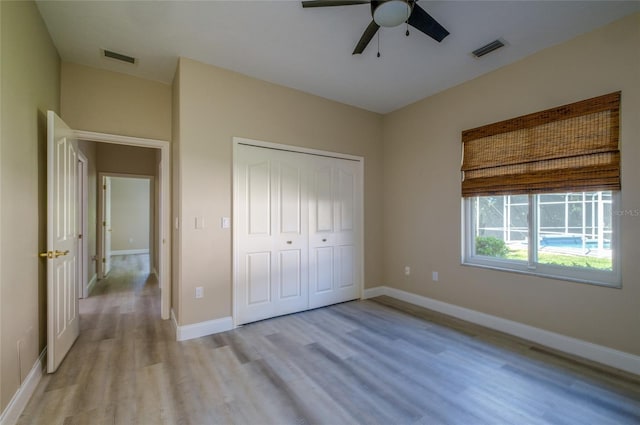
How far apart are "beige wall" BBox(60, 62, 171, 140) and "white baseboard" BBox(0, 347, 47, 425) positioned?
2.24 metres

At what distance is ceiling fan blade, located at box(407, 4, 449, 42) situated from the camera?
193cm

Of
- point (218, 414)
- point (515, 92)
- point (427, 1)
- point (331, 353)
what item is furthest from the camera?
point (515, 92)

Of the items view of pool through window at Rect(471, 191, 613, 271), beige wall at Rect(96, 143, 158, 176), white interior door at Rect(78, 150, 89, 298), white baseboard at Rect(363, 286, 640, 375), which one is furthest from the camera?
beige wall at Rect(96, 143, 158, 176)

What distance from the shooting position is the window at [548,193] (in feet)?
8.07

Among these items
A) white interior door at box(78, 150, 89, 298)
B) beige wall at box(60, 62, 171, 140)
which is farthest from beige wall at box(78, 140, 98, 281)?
beige wall at box(60, 62, 171, 140)

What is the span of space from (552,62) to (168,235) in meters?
4.44

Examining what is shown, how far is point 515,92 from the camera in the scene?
9.82 feet

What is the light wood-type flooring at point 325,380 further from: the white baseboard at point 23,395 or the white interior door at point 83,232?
the white interior door at point 83,232

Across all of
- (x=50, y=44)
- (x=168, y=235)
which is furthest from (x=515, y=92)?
(x=50, y=44)

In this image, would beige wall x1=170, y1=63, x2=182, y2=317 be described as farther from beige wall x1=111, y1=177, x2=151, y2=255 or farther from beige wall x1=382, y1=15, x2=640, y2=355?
beige wall x1=111, y1=177, x2=151, y2=255

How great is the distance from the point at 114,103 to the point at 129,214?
7.27 meters

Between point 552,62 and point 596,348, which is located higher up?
point 552,62

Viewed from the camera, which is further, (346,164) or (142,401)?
(346,164)

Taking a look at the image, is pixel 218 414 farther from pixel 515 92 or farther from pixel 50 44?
pixel 515 92
